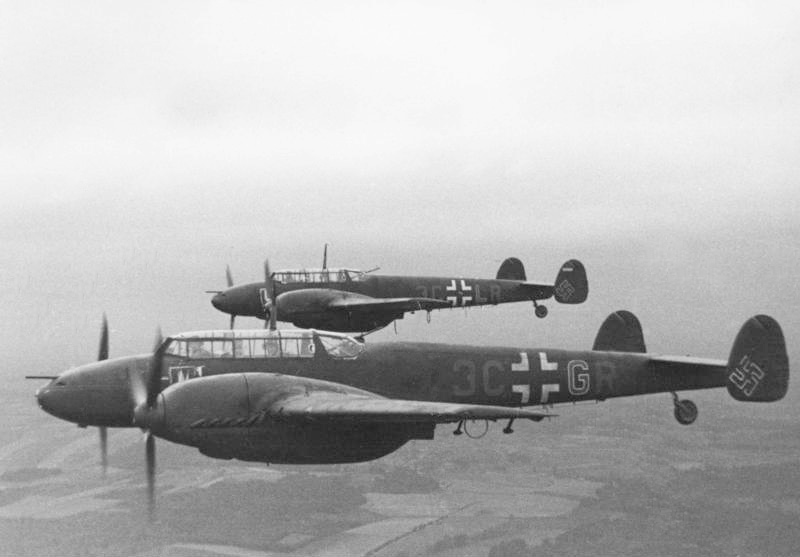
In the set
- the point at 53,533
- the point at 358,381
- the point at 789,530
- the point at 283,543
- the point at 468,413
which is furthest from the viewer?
the point at 789,530

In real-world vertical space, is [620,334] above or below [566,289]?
below

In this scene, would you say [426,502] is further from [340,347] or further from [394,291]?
[340,347]

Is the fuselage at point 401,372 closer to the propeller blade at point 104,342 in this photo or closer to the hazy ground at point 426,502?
the propeller blade at point 104,342

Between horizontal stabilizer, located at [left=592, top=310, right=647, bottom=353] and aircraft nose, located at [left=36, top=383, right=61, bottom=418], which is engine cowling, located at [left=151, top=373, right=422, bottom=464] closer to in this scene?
aircraft nose, located at [left=36, top=383, right=61, bottom=418]

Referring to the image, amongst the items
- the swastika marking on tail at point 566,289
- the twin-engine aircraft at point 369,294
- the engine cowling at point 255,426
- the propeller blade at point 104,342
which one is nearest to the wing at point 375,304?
the twin-engine aircraft at point 369,294

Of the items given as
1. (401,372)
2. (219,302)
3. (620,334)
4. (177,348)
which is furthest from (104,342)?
(620,334)

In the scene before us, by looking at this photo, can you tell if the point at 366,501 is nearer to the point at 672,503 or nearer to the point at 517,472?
the point at 517,472

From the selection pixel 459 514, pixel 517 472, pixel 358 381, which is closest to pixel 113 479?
pixel 459 514
